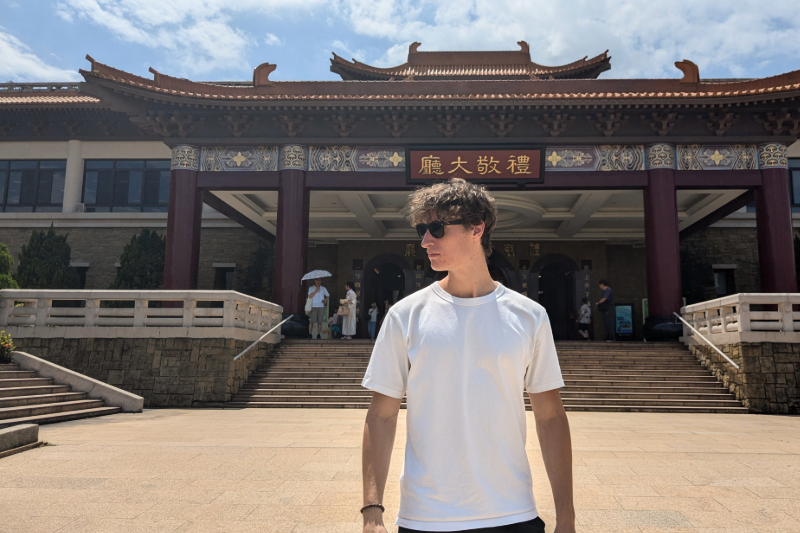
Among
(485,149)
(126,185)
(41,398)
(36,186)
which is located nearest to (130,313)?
(41,398)

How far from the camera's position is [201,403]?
33.0 feet

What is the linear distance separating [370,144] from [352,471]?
1005 centimetres

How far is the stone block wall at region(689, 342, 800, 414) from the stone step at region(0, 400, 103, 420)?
984 cm

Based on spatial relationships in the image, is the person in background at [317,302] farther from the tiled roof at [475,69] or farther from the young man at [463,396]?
the young man at [463,396]

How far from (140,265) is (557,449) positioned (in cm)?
1656

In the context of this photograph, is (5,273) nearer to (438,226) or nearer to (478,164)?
(478,164)

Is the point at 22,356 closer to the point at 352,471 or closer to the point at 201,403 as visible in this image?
the point at 201,403

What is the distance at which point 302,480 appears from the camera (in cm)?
441

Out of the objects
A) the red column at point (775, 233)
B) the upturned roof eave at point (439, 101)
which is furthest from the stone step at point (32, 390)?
the red column at point (775, 233)

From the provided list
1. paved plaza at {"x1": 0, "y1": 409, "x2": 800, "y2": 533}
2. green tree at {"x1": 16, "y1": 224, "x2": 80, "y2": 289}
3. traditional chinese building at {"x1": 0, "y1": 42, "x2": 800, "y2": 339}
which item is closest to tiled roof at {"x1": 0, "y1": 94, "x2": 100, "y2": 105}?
traditional chinese building at {"x1": 0, "y1": 42, "x2": 800, "y2": 339}

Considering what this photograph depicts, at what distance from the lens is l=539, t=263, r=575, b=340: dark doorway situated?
1901cm

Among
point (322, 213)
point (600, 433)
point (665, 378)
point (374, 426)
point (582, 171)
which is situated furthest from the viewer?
point (322, 213)

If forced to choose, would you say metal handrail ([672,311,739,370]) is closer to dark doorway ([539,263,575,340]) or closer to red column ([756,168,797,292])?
red column ([756,168,797,292])

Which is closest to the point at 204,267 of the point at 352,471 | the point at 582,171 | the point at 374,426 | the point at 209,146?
the point at 209,146
